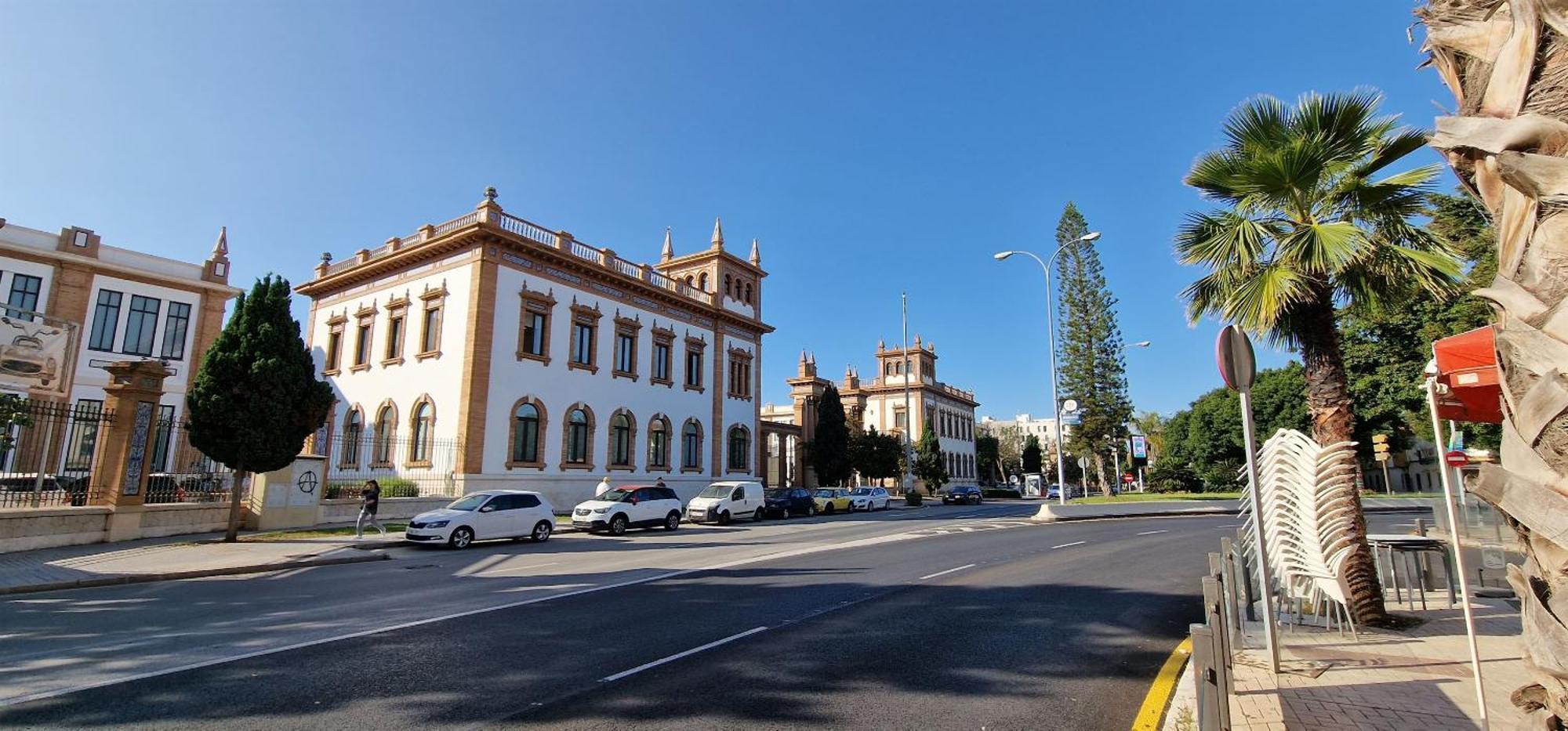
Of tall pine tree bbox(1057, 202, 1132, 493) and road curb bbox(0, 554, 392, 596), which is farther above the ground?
tall pine tree bbox(1057, 202, 1132, 493)

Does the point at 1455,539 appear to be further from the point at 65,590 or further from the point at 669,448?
the point at 669,448

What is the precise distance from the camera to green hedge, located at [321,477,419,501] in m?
23.1

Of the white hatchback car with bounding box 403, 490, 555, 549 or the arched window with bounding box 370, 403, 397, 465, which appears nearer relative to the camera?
the white hatchback car with bounding box 403, 490, 555, 549

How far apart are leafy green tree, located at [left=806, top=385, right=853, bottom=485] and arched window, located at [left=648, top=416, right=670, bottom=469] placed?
17175 mm

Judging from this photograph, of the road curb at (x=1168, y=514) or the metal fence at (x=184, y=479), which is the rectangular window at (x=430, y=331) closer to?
the metal fence at (x=184, y=479)

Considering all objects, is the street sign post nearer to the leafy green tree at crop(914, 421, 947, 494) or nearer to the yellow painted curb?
the yellow painted curb

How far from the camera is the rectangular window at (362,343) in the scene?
32.4 meters

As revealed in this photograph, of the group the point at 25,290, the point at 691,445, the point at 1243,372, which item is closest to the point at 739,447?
the point at 691,445

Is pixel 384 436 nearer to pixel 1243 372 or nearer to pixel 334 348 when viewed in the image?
pixel 334 348

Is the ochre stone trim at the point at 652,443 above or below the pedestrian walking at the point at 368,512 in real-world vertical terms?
above

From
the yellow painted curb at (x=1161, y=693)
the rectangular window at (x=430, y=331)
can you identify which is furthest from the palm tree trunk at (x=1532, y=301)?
the rectangular window at (x=430, y=331)

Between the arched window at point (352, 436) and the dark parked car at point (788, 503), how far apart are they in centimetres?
1778

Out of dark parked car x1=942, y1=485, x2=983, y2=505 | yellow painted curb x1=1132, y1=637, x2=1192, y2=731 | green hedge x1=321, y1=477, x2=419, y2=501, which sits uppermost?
green hedge x1=321, y1=477, x2=419, y2=501

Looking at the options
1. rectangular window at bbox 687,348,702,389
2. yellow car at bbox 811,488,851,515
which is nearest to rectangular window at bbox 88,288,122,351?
rectangular window at bbox 687,348,702,389
